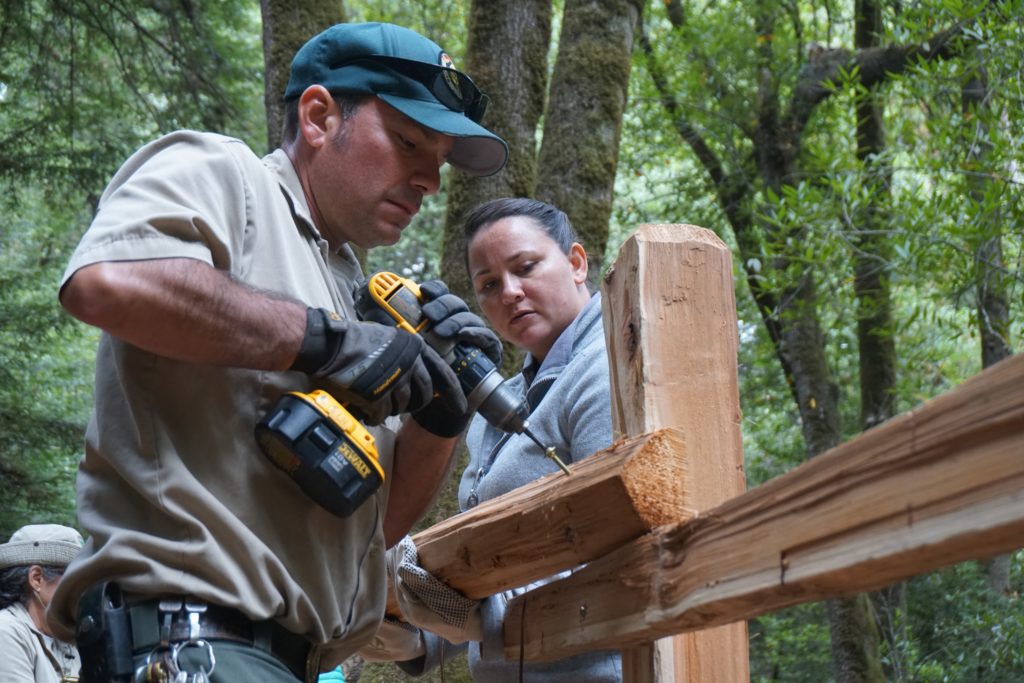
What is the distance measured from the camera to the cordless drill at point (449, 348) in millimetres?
2268

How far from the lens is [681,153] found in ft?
39.8

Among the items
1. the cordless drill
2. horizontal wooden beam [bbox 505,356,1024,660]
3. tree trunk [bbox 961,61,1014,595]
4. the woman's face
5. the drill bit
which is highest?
tree trunk [bbox 961,61,1014,595]

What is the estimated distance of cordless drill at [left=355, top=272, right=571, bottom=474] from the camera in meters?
2.27

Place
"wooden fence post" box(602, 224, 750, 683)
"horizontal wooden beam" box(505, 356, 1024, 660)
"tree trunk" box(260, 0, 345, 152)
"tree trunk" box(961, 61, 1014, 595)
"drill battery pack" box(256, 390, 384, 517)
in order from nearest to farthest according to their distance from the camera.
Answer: "horizontal wooden beam" box(505, 356, 1024, 660), "drill battery pack" box(256, 390, 384, 517), "wooden fence post" box(602, 224, 750, 683), "tree trunk" box(260, 0, 345, 152), "tree trunk" box(961, 61, 1014, 595)

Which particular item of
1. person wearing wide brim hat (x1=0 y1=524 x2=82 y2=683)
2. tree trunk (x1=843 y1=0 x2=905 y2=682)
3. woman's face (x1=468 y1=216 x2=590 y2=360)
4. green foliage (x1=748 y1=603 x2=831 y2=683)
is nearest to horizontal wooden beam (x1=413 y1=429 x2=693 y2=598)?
woman's face (x1=468 y1=216 x2=590 y2=360)

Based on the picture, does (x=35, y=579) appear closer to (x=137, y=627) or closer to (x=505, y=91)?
(x=505, y=91)

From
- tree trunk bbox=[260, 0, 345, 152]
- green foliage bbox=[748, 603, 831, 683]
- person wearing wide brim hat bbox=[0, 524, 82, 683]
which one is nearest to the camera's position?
person wearing wide brim hat bbox=[0, 524, 82, 683]

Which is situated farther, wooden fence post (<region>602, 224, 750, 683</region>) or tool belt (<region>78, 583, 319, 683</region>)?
wooden fence post (<region>602, 224, 750, 683</region>)

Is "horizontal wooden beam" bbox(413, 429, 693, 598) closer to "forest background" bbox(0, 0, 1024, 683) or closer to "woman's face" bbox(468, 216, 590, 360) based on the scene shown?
"woman's face" bbox(468, 216, 590, 360)

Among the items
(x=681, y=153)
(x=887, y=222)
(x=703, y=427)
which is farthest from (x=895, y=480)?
(x=681, y=153)

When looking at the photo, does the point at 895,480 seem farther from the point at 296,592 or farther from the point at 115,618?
the point at 115,618

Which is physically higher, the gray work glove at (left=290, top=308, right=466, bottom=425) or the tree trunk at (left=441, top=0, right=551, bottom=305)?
the tree trunk at (left=441, top=0, right=551, bottom=305)

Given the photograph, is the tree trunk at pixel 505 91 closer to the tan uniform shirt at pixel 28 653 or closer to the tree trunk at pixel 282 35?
the tree trunk at pixel 282 35

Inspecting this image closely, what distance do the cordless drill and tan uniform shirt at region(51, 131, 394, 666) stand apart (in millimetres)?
169
